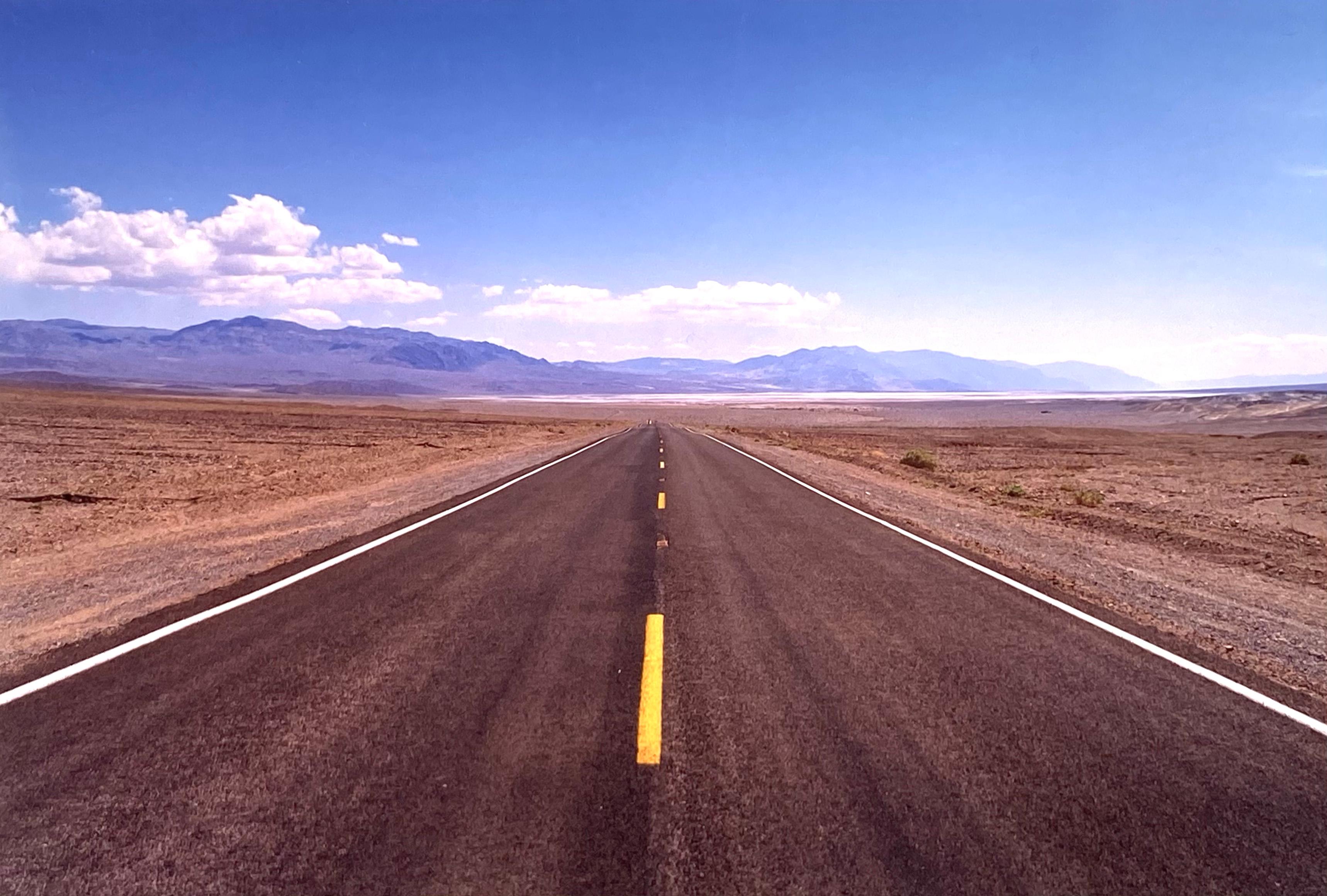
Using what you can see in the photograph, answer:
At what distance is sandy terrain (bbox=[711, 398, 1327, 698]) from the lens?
8188mm

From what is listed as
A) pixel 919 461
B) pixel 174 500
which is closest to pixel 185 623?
pixel 174 500

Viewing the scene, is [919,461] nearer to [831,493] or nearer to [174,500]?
[831,493]

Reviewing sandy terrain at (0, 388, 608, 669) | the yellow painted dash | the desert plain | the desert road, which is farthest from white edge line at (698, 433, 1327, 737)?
sandy terrain at (0, 388, 608, 669)

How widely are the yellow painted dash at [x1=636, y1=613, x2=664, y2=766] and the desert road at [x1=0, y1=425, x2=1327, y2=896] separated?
3 cm

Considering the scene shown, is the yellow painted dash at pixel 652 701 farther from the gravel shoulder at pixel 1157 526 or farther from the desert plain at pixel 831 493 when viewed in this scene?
the gravel shoulder at pixel 1157 526

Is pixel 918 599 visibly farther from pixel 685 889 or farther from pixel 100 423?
pixel 100 423

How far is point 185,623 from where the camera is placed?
718cm

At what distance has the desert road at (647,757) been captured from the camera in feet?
11.5

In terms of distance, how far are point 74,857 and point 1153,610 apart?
9265 millimetres

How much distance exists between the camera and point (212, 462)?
27.1 meters

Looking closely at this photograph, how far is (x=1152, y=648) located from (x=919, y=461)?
25.1 metres

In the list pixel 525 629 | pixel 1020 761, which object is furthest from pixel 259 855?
pixel 1020 761

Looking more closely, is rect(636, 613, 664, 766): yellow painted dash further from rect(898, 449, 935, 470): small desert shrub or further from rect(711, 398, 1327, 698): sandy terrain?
rect(898, 449, 935, 470): small desert shrub

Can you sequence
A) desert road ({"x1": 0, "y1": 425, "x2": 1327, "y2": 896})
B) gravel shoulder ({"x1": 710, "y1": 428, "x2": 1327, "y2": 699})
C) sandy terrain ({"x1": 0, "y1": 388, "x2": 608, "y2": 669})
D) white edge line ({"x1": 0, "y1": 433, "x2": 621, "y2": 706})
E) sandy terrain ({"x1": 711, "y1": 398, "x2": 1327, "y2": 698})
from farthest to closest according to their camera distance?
sandy terrain ({"x1": 0, "y1": 388, "x2": 608, "y2": 669}) < sandy terrain ({"x1": 711, "y1": 398, "x2": 1327, "y2": 698}) < gravel shoulder ({"x1": 710, "y1": 428, "x2": 1327, "y2": 699}) < white edge line ({"x1": 0, "y1": 433, "x2": 621, "y2": 706}) < desert road ({"x1": 0, "y1": 425, "x2": 1327, "y2": 896})
